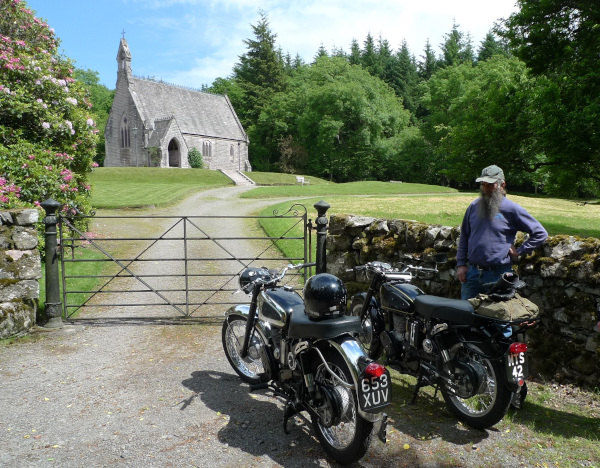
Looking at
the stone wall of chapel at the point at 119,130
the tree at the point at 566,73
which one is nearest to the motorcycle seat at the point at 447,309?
the tree at the point at 566,73

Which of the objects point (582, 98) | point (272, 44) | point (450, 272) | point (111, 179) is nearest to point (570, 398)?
point (450, 272)

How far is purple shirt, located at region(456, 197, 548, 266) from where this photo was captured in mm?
4367

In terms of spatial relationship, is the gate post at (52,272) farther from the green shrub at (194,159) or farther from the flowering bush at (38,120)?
the green shrub at (194,159)

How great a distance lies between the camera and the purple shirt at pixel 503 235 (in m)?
4.37

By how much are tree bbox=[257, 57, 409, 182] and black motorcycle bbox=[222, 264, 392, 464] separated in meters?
49.5

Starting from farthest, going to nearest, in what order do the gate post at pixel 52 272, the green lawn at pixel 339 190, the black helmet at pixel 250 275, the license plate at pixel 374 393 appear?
the green lawn at pixel 339 190 < the gate post at pixel 52 272 < the black helmet at pixel 250 275 < the license plate at pixel 374 393

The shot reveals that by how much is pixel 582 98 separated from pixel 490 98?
350 centimetres

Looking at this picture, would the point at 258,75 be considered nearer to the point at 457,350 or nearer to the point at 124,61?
the point at 124,61

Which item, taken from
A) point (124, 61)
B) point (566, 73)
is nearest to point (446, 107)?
point (124, 61)

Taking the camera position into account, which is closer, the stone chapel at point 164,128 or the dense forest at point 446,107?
the dense forest at point 446,107

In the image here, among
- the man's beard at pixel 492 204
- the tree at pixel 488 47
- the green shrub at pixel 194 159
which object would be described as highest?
the tree at pixel 488 47

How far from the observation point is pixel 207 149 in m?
56.6

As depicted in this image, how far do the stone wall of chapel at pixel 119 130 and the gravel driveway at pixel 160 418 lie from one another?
50574 mm

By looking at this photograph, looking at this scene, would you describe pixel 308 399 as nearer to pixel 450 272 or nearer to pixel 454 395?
pixel 454 395
